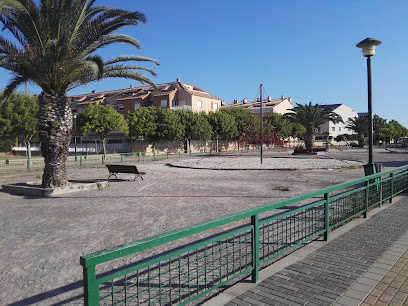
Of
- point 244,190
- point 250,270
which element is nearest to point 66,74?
point 244,190

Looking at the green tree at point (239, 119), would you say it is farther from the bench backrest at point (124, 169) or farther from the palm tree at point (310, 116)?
the bench backrest at point (124, 169)

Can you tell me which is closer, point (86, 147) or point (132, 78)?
point (132, 78)

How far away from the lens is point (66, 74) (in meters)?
11.4

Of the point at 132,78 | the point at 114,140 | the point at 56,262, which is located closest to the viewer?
the point at 56,262

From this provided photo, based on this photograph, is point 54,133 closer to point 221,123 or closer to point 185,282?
point 185,282

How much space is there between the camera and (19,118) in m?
35.3

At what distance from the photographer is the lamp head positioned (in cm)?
835

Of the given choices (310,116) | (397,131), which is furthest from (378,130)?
(310,116)

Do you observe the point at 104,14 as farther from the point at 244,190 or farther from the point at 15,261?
the point at 15,261

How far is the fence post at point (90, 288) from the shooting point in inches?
89.4

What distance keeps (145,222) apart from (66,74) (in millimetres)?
6777

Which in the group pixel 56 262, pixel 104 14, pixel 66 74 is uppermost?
pixel 104 14

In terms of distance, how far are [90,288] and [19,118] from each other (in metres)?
38.4

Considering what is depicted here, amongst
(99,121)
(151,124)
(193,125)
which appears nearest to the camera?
(151,124)
